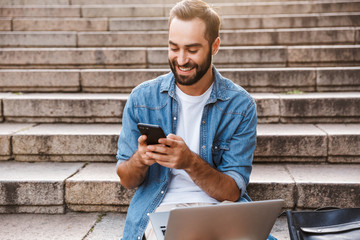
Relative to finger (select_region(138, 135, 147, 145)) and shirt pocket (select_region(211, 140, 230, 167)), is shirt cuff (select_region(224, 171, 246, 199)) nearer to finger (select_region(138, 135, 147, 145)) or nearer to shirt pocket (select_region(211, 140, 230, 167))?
shirt pocket (select_region(211, 140, 230, 167))

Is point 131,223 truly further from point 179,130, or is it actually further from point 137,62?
point 137,62

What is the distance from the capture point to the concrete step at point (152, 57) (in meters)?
4.47

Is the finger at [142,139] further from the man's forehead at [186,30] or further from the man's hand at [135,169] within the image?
the man's forehead at [186,30]

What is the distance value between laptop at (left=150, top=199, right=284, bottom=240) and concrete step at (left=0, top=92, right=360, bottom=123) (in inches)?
84.1

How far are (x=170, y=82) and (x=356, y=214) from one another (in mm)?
1186

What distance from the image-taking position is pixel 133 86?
13.6 feet

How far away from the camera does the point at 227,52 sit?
4.51 meters

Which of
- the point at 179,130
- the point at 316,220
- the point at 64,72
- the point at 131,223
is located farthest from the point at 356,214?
the point at 64,72

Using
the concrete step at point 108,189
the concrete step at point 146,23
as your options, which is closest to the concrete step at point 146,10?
the concrete step at point 146,23

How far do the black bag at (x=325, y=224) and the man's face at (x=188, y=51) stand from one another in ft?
2.89

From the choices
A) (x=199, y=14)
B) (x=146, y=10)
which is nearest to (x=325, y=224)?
(x=199, y=14)

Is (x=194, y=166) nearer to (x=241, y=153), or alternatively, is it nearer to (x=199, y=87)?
(x=241, y=153)

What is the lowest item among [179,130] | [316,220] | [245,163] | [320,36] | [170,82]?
[316,220]

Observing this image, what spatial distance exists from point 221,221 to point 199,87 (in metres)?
0.88
